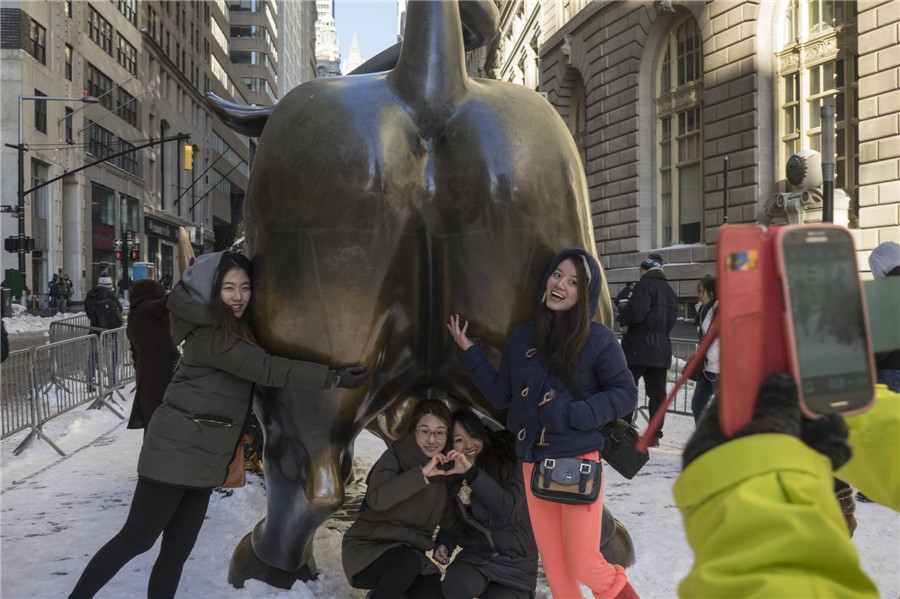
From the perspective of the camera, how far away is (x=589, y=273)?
9.94 ft

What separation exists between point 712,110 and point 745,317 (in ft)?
67.7

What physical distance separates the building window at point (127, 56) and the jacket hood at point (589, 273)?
144 ft

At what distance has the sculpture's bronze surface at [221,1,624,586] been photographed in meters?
2.88

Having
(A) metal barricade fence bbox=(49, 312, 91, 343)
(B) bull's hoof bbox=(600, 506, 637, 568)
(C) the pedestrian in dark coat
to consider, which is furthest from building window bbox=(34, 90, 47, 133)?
(B) bull's hoof bbox=(600, 506, 637, 568)

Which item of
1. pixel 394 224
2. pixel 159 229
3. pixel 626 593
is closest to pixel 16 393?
pixel 394 224

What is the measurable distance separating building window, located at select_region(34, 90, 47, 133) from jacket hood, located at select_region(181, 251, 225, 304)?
106 feet

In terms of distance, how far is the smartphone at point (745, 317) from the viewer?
44.5 inches

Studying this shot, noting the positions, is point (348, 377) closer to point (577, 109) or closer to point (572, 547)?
point (572, 547)

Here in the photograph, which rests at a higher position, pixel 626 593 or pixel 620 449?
pixel 620 449

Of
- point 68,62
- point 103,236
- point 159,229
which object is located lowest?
point 103,236

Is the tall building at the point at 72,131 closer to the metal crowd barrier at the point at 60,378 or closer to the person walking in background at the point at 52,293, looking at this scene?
the person walking in background at the point at 52,293

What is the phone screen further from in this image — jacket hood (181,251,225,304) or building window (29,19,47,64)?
building window (29,19,47,64)

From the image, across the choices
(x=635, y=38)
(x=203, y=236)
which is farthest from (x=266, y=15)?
(x=635, y=38)

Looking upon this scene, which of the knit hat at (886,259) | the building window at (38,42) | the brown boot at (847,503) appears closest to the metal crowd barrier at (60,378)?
the brown boot at (847,503)
